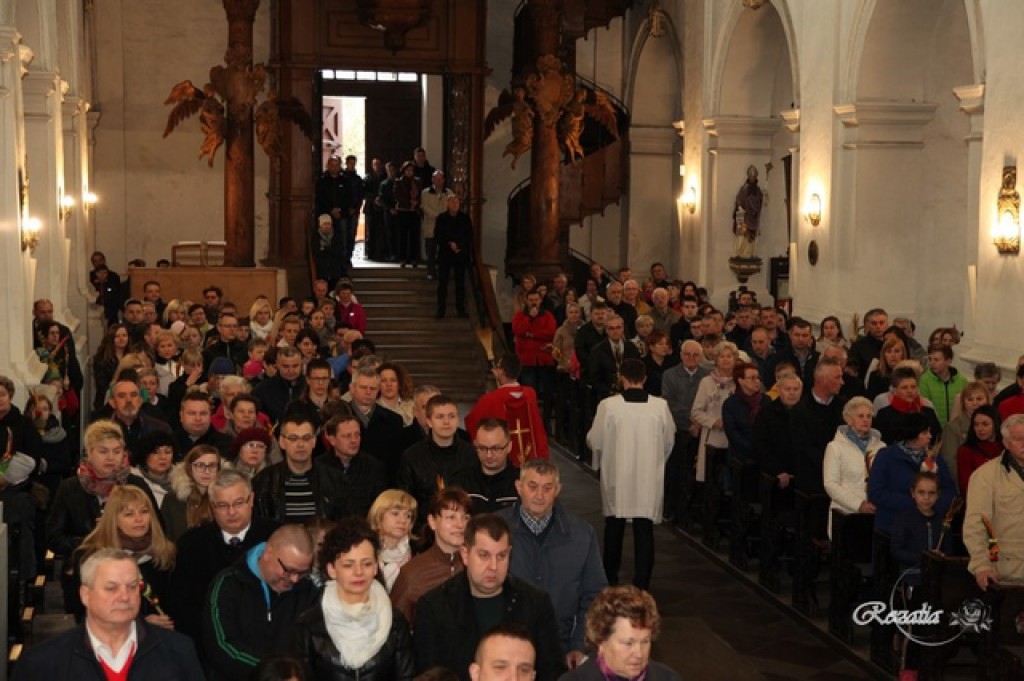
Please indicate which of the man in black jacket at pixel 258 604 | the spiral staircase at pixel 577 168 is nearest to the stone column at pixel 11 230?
the man in black jacket at pixel 258 604

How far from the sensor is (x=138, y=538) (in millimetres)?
7309

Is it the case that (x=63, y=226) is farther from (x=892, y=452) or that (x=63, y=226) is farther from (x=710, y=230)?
(x=892, y=452)

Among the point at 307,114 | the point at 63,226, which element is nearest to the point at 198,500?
the point at 63,226

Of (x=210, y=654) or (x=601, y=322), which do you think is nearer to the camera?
(x=210, y=654)

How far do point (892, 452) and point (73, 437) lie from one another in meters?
7.66

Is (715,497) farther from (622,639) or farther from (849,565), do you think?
(622,639)

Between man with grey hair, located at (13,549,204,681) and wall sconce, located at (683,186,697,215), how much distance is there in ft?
59.9

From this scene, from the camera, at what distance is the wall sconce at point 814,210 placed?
18.7 meters

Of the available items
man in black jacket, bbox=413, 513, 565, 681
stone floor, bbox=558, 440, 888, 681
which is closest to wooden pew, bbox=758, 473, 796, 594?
stone floor, bbox=558, 440, 888, 681

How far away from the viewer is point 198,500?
803cm

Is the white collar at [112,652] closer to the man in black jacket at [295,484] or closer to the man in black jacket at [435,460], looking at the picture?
the man in black jacket at [295,484]

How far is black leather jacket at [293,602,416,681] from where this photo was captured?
5891mm

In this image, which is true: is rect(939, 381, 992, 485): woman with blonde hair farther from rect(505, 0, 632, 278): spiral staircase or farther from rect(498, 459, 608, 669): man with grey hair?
rect(505, 0, 632, 278): spiral staircase

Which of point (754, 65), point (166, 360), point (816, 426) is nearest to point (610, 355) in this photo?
point (166, 360)
